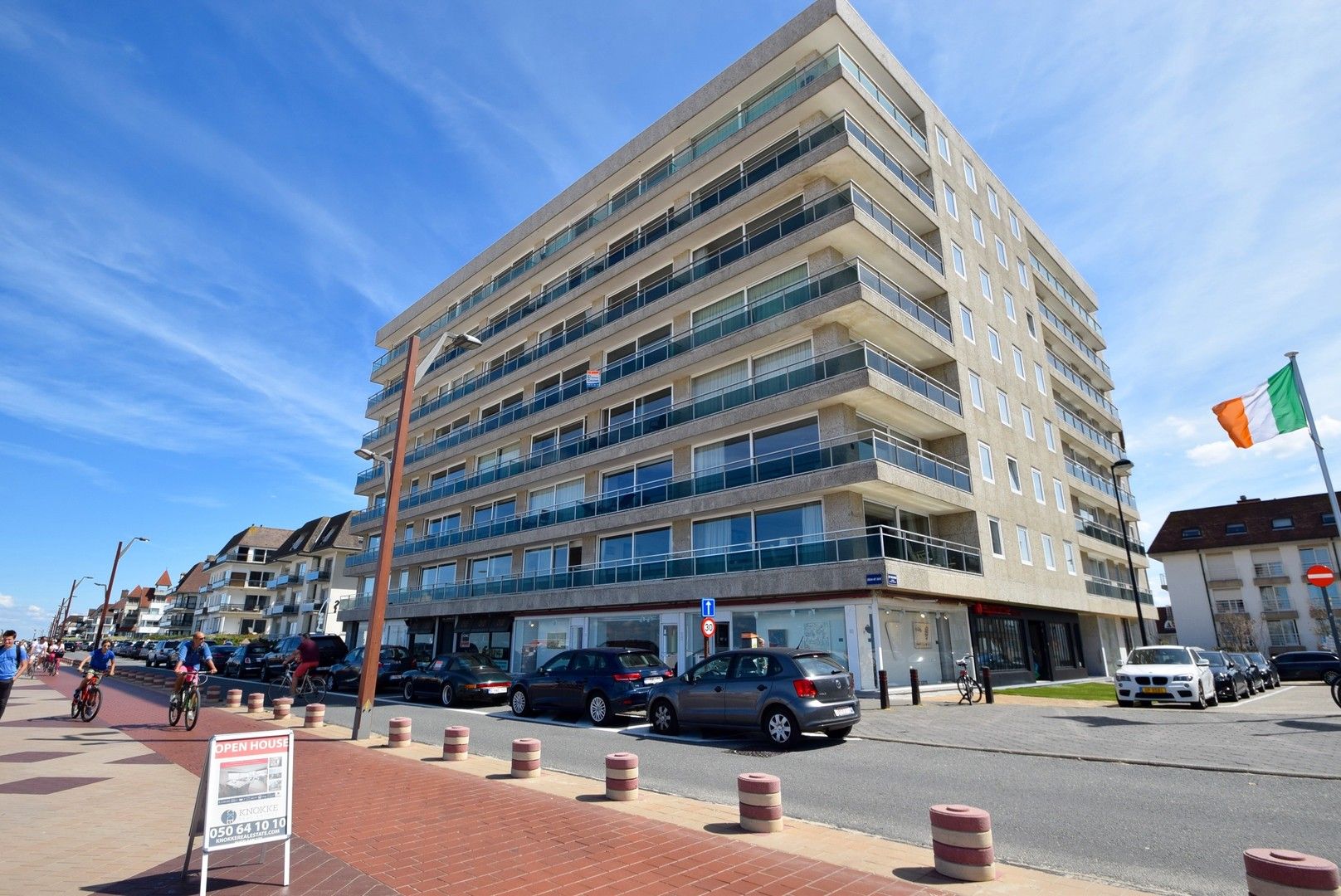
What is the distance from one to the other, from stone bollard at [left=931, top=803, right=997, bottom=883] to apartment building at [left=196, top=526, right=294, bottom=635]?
8364 centimetres

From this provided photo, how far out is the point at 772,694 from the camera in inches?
464

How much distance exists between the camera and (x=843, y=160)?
23531mm

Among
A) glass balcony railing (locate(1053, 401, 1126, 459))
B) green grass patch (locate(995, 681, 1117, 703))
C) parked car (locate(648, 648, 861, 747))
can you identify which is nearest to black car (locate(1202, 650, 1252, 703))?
green grass patch (locate(995, 681, 1117, 703))

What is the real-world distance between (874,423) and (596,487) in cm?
1219

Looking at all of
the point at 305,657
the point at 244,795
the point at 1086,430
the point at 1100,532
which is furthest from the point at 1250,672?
the point at 305,657

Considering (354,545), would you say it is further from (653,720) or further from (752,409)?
(653,720)

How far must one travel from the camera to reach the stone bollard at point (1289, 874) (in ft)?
12.1

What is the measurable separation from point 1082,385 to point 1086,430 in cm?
317

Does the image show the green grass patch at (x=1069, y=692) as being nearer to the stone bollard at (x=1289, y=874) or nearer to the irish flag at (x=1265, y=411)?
the irish flag at (x=1265, y=411)

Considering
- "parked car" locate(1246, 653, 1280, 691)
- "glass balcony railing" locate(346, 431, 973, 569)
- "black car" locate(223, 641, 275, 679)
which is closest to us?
"glass balcony railing" locate(346, 431, 973, 569)

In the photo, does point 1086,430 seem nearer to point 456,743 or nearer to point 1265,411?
point 1265,411

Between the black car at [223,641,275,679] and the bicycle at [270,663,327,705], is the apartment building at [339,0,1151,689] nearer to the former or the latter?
the black car at [223,641,275,679]

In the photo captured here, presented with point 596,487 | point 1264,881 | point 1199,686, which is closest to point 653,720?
point 1264,881

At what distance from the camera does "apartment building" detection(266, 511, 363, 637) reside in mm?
58375
